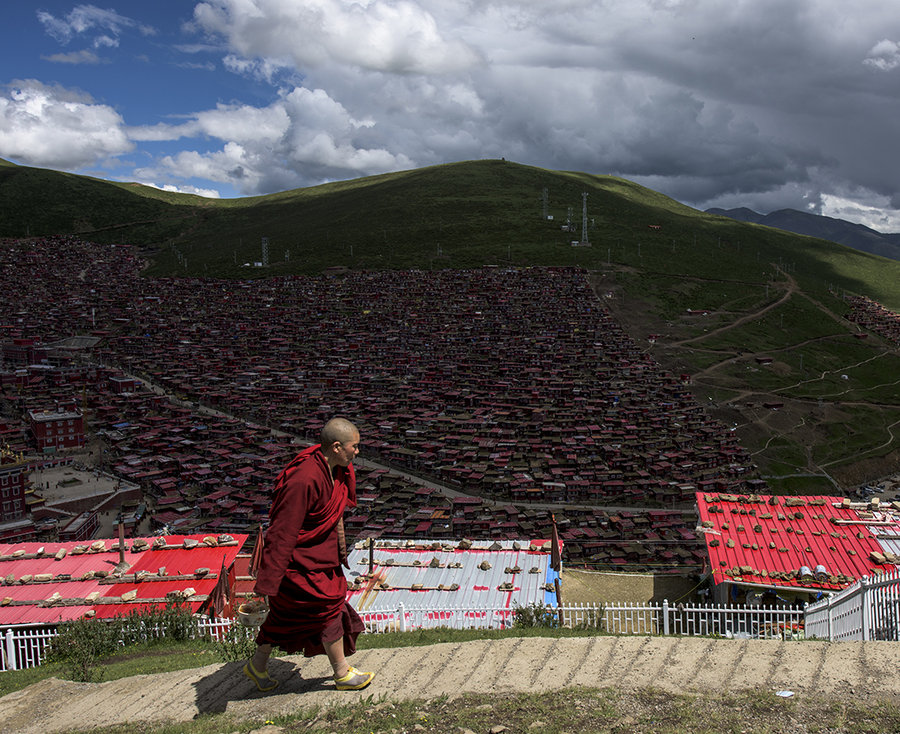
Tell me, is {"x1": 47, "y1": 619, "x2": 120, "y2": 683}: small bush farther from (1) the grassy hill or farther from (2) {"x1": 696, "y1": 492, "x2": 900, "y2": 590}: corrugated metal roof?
(1) the grassy hill

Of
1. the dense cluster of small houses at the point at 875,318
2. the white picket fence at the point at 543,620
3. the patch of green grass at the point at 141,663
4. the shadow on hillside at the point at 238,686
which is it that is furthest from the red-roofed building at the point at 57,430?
the dense cluster of small houses at the point at 875,318

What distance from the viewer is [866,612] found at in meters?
7.61

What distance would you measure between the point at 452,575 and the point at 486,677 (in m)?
7.23

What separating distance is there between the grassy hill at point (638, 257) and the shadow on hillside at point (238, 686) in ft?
129

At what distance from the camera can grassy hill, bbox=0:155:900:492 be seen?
1987 inches

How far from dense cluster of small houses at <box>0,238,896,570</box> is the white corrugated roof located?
37.1ft

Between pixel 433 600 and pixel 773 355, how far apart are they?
203ft

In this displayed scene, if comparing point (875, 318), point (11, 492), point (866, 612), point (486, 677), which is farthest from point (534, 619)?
point (875, 318)

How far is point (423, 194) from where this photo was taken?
143m

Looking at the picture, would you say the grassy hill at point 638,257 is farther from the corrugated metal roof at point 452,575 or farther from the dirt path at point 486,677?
the dirt path at point 486,677

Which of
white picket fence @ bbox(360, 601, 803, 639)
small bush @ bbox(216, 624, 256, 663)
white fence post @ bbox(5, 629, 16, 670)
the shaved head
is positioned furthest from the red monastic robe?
white fence post @ bbox(5, 629, 16, 670)

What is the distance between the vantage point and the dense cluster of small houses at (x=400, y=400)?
3162 centimetres

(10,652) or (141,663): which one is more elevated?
(141,663)

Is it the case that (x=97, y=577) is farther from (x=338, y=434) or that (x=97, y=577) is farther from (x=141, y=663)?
(x=338, y=434)
